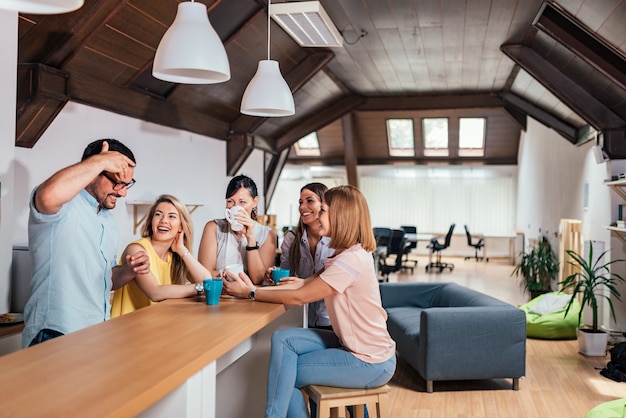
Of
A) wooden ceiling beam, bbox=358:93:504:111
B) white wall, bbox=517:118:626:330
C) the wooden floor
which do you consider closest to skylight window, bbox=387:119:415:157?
white wall, bbox=517:118:626:330

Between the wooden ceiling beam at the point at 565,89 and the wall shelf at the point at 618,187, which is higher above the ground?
the wooden ceiling beam at the point at 565,89

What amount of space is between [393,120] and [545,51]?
7.30 metres

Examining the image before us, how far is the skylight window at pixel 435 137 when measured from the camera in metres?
13.6

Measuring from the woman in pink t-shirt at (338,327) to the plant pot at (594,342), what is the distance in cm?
390

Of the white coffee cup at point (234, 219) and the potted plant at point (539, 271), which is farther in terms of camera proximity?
the potted plant at point (539, 271)

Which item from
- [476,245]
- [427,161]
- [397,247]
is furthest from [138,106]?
[476,245]

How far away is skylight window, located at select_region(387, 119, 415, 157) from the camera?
45.3ft

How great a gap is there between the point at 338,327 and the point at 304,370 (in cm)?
24

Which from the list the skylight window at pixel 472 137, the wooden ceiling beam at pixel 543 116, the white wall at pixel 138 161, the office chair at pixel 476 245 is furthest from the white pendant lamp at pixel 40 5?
the office chair at pixel 476 245

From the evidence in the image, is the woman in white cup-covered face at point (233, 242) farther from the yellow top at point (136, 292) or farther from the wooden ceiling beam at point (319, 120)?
the wooden ceiling beam at point (319, 120)

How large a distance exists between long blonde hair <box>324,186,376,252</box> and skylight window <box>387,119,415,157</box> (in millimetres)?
11137

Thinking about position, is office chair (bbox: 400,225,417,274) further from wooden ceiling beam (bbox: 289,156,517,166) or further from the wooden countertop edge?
the wooden countertop edge

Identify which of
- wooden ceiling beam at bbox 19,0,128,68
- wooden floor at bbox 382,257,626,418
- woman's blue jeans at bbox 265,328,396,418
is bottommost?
wooden floor at bbox 382,257,626,418

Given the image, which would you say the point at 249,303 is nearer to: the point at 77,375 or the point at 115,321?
the point at 115,321
